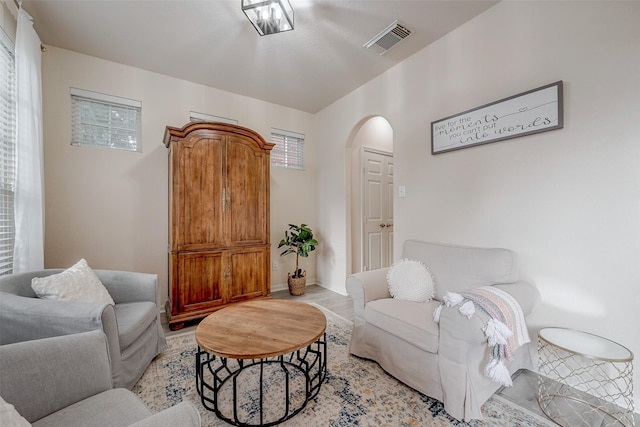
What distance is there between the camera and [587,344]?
4.72 ft

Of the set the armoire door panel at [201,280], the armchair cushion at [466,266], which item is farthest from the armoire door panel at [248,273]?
the armchair cushion at [466,266]

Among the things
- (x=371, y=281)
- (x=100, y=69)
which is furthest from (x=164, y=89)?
(x=371, y=281)

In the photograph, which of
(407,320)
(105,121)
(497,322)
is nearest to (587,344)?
(497,322)

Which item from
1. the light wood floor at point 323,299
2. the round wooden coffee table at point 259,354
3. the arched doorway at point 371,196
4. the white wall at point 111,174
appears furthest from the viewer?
the arched doorway at point 371,196

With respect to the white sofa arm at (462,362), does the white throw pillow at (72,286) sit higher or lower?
higher

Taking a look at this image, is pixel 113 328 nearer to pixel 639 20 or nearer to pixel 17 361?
pixel 17 361

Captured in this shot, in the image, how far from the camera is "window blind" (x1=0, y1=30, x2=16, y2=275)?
1.83 meters

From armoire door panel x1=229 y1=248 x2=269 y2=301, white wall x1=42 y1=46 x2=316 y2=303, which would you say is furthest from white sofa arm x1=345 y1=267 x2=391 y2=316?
white wall x1=42 y1=46 x2=316 y2=303

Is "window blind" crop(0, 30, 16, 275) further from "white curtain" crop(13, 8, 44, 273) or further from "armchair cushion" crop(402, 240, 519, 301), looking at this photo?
"armchair cushion" crop(402, 240, 519, 301)

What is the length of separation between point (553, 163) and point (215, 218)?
2879 mm

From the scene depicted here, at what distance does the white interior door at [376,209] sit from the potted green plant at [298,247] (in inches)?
31.9

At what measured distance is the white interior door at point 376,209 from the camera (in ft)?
12.5

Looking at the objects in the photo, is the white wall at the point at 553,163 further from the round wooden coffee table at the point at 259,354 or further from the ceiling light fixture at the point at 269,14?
the round wooden coffee table at the point at 259,354

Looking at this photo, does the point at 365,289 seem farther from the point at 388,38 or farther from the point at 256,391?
the point at 388,38
